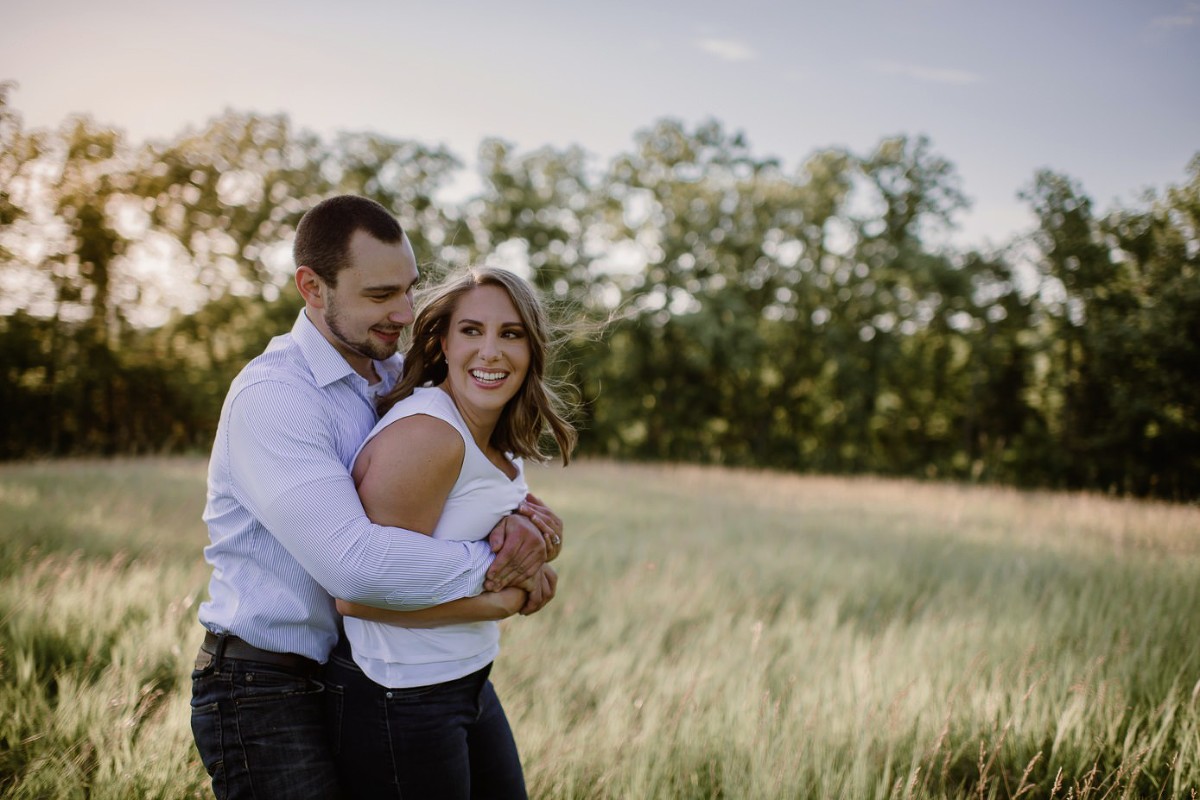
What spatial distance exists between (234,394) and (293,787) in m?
1.10

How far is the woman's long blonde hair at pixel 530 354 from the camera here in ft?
7.53

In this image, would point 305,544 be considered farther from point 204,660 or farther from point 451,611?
point 204,660

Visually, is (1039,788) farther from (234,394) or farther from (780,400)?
(780,400)

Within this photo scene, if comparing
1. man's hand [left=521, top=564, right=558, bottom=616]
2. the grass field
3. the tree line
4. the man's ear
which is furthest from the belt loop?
the tree line

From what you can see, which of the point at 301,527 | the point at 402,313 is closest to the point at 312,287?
the point at 402,313

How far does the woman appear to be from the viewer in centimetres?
191

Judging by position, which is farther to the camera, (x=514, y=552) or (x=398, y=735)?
(x=514, y=552)

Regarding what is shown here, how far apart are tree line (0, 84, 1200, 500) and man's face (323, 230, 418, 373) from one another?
720 inches

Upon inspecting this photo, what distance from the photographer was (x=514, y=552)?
2051 millimetres

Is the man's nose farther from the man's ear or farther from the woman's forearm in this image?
the woman's forearm

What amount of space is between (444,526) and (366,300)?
0.79 meters

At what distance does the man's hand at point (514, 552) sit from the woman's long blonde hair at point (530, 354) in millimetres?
366

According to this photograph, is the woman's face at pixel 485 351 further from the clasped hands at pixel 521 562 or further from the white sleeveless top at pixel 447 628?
the clasped hands at pixel 521 562

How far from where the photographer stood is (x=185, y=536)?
6.45 meters
